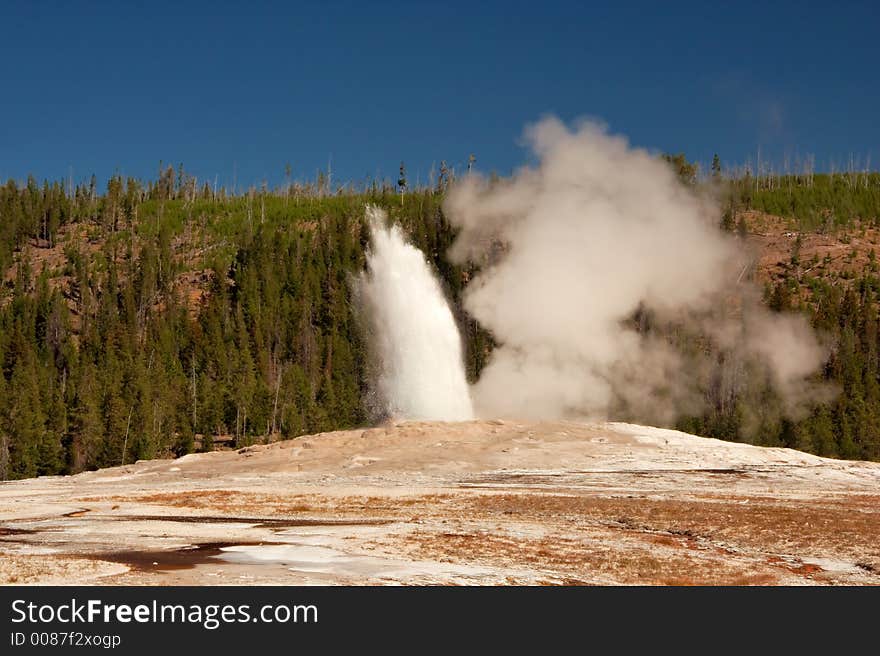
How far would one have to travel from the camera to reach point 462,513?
103 feet

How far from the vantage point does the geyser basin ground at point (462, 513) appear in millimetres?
19797

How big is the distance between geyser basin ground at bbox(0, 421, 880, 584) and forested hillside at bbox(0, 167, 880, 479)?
2466 centimetres

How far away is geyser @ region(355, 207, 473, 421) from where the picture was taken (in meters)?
61.4

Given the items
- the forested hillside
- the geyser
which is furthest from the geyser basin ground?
the forested hillside

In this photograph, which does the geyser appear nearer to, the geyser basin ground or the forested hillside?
the geyser basin ground

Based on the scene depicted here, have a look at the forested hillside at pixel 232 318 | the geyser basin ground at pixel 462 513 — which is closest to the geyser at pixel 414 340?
the geyser basin ground at pixel 462 513

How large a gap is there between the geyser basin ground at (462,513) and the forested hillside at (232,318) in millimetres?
24658

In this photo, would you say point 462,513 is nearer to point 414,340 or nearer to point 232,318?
point 414,340

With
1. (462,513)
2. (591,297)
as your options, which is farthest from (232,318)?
(462,513)

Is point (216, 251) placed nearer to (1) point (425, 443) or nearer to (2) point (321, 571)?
(1) point (425, 443)

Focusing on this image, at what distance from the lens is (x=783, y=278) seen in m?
150

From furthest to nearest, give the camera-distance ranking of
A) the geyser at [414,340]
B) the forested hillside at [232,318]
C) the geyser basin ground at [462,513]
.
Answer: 1. the forested hillside at [232,318]
2. the geyser at [414,340]
3. the geyser basin ground at [462,513]

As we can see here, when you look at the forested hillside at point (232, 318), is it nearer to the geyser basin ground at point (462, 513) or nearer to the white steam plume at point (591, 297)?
the white steam plume at point (591, 297)

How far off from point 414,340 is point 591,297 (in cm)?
2070
